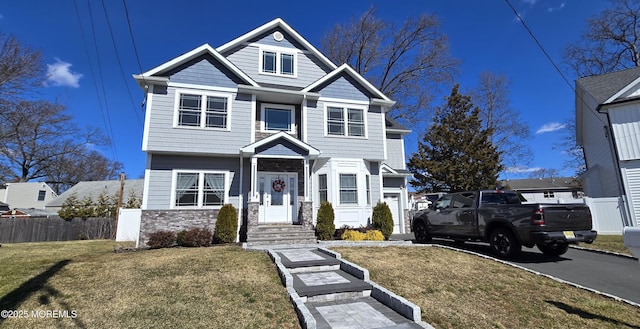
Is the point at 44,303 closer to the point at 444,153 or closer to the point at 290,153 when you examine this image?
the point at 290,153

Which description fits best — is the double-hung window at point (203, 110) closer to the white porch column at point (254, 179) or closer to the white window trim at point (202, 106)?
the white window trim at point (202, 106)

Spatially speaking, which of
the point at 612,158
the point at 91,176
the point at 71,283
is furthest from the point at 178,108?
the point at 91,176

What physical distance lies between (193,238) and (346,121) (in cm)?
845

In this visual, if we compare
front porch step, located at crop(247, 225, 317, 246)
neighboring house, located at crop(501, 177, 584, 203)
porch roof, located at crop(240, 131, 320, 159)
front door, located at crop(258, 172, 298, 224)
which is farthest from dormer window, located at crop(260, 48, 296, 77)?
neighboring house, located at crop(501, 177, 584, 203)

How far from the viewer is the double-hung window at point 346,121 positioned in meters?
14.0

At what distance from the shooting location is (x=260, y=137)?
13211 mm


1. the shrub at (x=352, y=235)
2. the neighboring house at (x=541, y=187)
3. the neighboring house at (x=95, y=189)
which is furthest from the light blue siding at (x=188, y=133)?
the neighboring house at (x=541, y=187)

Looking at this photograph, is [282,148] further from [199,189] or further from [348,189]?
[199,189]

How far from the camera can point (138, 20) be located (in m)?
9.62

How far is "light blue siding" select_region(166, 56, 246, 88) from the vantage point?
40.2 feet

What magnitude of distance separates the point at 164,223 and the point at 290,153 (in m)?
5.67

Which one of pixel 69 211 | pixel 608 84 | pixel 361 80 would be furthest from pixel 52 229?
pixel 608 84

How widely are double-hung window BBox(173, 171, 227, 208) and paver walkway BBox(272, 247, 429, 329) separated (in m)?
6.20

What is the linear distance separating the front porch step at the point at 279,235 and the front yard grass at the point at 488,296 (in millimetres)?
3500
